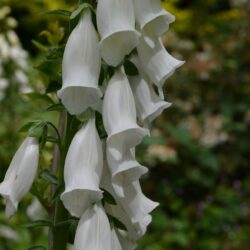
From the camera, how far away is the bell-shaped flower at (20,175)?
2.93 feet

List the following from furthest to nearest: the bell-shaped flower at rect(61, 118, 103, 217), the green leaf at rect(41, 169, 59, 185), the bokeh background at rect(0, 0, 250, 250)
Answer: the bokeh background at rect(0, 0, 250, 250)
the green leaf at rect(41, 169, 59, 185)
the bell-shaped flower at rect(61, 118, 103, 217)

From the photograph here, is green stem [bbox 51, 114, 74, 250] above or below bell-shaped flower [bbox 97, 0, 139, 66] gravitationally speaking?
below

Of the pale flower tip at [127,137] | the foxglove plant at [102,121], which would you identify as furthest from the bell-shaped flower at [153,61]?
the pale flower tip at [127,137]

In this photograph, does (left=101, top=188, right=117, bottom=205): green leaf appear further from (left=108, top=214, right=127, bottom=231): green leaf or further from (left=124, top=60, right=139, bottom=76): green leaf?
(left=124, top=60, right=139, bottom=76): green leaf

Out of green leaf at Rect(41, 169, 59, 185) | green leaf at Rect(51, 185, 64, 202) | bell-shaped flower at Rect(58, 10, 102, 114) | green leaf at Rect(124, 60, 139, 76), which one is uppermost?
bell-shaped flower at Rect(58, 10, 102, 114)

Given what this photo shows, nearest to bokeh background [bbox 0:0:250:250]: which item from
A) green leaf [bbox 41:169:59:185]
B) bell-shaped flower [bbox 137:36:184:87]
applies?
green leaf [bbox 41:169:59:185]

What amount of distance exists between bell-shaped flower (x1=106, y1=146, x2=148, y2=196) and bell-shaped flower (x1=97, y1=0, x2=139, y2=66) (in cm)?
14

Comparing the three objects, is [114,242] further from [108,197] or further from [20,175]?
[20,175]

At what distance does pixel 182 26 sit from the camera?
654 centimetres

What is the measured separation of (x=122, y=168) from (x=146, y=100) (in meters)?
0.14

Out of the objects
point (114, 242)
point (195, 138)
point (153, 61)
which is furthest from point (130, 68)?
point (195, 138)

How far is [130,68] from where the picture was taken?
930 mm

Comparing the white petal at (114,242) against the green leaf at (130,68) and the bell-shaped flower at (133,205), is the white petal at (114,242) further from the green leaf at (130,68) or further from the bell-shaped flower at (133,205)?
the green leaf at (130,68)

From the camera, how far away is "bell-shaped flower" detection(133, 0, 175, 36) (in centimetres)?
88
